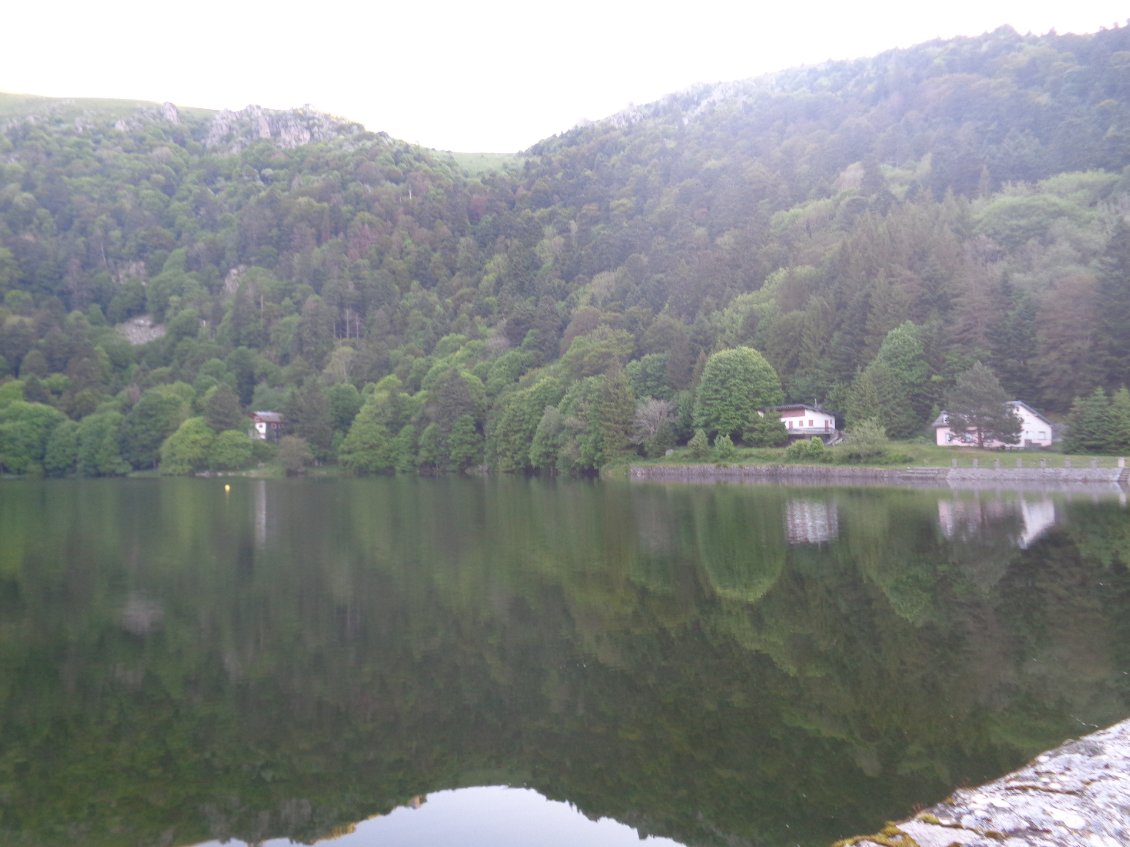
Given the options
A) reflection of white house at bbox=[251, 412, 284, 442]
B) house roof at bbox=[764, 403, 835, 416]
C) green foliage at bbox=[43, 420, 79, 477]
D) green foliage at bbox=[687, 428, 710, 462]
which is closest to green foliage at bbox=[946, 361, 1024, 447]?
house roof at bbox=[764, 403, 835, 416]

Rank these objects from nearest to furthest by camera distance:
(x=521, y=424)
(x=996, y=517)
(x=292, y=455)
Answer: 1. (x=996, y=517)
2. (x=521, y=424)
3. (x=292, y=455)

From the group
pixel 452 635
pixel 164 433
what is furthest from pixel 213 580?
pixel 164 433

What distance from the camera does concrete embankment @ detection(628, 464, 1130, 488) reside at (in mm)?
49250

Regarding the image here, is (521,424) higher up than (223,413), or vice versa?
(223,413)

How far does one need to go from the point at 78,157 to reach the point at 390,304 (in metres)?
83.9

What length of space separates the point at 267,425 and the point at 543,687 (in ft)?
353

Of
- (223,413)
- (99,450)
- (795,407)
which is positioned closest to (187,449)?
(223,413)

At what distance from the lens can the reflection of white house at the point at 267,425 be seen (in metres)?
111

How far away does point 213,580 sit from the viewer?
21.4 metres

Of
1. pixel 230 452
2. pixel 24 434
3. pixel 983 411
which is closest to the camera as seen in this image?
pixel 983 411

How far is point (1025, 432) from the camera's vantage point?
61.3 metres

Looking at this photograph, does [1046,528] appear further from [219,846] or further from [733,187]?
[733,187]

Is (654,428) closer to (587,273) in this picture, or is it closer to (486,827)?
(486,827)

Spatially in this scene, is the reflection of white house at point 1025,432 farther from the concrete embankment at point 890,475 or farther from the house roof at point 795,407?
the house roof at point 795,407
